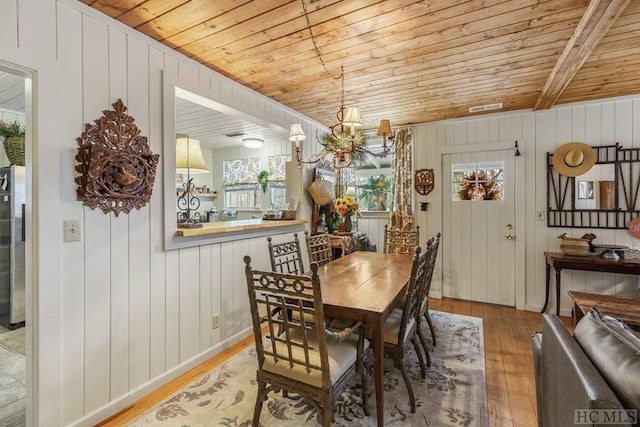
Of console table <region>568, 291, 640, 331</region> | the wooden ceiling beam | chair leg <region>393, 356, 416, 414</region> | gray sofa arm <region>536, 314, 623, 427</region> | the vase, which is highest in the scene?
the wooden ceiling beam

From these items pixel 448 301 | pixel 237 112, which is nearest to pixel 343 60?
pixel 237 112

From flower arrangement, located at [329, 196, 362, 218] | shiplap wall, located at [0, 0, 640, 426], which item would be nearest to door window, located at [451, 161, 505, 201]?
flower arrangement, located at [329, 196, 362, 218]

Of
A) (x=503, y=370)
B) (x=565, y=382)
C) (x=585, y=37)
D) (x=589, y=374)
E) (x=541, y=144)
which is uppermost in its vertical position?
(x=585, y=37)

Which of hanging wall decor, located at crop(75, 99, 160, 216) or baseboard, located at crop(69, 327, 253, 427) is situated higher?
hanging wall decor, located at crop(75, 99, 160, 216)

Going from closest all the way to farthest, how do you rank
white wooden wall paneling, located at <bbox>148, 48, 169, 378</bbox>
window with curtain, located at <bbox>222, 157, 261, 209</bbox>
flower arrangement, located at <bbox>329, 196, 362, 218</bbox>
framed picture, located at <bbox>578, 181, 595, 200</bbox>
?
white wooden wall paneling, located at <bbox>148, 48, 169, 378</bbox>
framed picture, located at <bbox>578, 181, 595, 200</bbox>
flower arrangement, located at <bbox>329, 196, 362, 218</bbox>
window with curtain, located at <bbox>222, 157, 261, 209</bbox>

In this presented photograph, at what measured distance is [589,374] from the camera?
883 mm

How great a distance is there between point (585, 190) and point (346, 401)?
11.4 ft

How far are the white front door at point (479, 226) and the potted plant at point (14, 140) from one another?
4.72 metres

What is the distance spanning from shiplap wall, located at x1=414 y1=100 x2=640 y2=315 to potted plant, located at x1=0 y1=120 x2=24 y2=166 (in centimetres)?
458

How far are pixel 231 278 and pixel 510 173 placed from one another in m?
3.51

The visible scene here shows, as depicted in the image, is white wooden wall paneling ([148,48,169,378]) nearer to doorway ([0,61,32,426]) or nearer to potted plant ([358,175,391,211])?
doorway ([0,61,32,426])

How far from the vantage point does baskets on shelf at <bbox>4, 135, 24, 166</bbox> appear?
283 cm

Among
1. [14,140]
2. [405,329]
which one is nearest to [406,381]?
[405,329]

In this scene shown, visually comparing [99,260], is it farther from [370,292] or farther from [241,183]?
[241,183]
